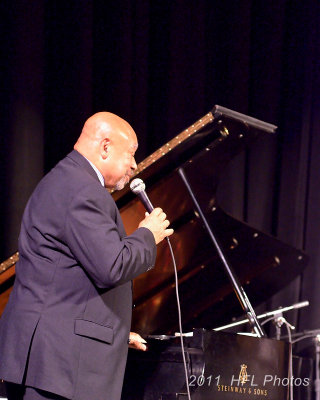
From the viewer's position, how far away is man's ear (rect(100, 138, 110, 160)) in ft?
7.18

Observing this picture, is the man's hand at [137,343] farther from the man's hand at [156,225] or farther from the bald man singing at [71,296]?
the man's hand at [156,225]

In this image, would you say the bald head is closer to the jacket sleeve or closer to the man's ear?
the man's ear

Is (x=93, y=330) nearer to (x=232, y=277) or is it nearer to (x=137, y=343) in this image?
(x=137, y=343)

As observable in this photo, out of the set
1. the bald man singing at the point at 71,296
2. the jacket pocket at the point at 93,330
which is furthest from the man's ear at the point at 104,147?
the jacket pocket at the point at 93,330

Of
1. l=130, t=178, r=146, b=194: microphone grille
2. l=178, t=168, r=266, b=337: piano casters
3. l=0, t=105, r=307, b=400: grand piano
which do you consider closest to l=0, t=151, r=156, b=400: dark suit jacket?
l=130, t=178, r=146, b=194: microphone grille

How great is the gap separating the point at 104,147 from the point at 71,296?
49cm

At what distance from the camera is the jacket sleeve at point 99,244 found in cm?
193

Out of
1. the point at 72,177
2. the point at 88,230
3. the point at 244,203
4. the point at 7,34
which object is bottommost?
the point at 88,230

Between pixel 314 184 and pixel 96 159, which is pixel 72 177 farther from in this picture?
pixel 314 184

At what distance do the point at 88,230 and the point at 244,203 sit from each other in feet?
9.20

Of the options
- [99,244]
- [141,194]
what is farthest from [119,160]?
[99,244]

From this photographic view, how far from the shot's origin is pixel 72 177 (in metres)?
2.05

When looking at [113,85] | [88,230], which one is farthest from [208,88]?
[88,230]

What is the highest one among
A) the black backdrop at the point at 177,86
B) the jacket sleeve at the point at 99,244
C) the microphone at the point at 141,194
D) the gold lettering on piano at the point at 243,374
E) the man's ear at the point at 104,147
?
the black backdrop at the point at 177,86
